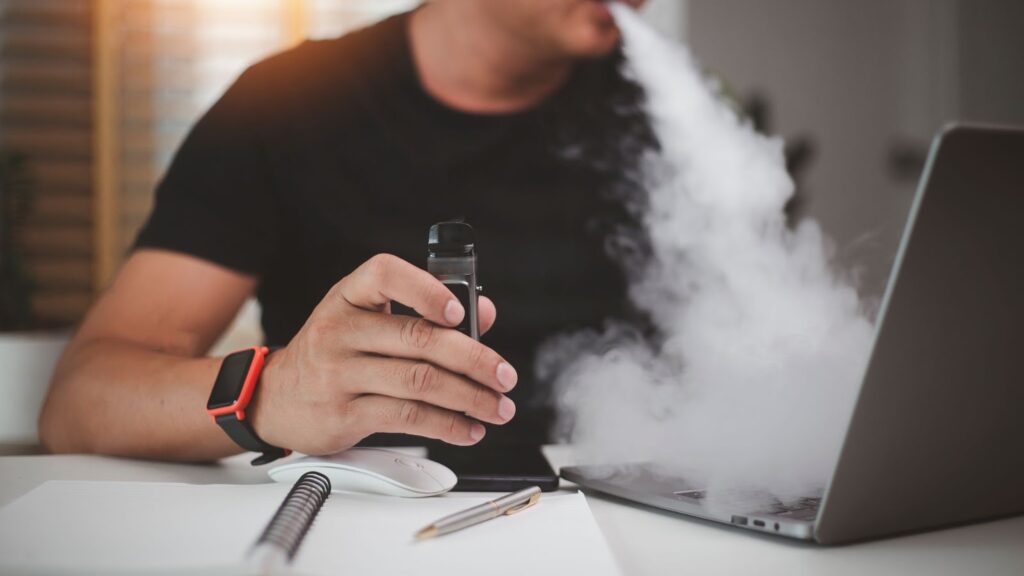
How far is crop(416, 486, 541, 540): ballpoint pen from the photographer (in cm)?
54

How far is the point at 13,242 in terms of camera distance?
108 inches

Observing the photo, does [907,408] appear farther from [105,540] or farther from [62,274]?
[62,274]

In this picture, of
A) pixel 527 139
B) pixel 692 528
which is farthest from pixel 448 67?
pixel 692 528

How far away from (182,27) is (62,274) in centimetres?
104

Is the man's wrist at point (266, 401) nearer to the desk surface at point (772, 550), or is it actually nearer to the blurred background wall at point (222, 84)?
the desk surface at point (772, 550)

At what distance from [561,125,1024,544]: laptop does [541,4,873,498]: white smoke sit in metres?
0.03

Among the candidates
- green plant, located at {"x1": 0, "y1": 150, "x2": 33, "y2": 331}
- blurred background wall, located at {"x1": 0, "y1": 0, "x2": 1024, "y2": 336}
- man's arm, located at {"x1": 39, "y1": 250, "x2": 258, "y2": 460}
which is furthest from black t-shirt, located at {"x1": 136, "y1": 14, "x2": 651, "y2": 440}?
blurred background wall, located at {"x1": 0, "y1": 0, "x2": 1024, "y2": 336}

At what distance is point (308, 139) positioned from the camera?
1391 millimetres

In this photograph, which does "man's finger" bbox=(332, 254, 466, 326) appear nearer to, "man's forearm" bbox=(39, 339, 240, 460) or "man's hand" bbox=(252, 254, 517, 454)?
"man's hand" bbox=(252, 254, 517, 454)

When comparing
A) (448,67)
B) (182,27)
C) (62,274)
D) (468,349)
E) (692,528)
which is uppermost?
(182,27)

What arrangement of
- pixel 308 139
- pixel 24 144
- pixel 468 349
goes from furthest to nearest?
pixel 24 144 < pixel 308 139 < pixel 468 349

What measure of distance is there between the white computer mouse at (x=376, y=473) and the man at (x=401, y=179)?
17.0 inches

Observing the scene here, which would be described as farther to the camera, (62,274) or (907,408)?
(62,274)

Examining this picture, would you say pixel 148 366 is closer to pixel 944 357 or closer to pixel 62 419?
pixel 62 419
